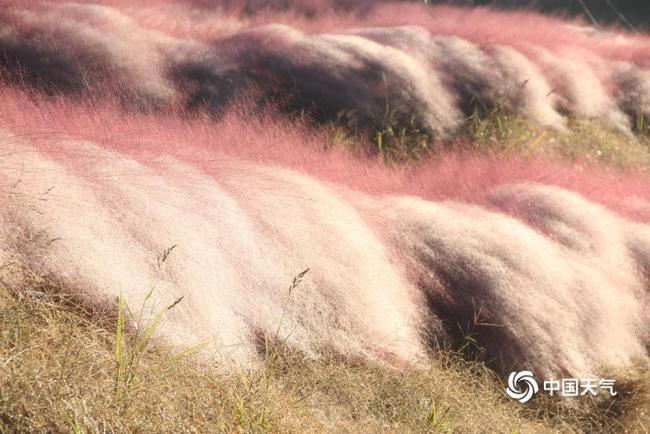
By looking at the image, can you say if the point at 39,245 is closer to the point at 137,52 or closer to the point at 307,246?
the point at 307,246

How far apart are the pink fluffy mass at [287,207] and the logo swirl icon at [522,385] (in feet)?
0.22

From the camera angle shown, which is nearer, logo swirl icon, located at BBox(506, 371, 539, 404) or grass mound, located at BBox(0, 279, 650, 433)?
grass mound, located at BBox(0, 279, 650, 433)

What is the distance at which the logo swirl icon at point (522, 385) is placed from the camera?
14.4 feet

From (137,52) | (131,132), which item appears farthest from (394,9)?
(131,132)

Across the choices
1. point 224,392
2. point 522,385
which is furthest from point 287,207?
point 522,385

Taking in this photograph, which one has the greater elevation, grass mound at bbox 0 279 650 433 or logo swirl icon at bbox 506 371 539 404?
grass mound at bbox 0 279 650 433

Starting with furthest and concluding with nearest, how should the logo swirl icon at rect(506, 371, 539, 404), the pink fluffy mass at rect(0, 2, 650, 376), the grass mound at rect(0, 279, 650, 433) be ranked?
the logo swirl icon at rect(506, 371, 539, 404) → the pink fluffy mass at rect(0, 2, 650, 376) → the grass mound at rect(0, 279, 650, 433)

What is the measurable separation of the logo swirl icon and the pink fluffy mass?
0.22 ft

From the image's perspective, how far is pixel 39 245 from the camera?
3.45m

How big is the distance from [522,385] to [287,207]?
160 cm

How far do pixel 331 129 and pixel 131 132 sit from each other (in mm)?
2279

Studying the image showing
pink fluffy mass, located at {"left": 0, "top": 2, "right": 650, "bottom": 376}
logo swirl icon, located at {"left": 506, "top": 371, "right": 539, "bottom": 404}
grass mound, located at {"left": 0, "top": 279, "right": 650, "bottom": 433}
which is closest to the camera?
grass mound, located at {"left": 0, "top": 279, "right": 650, "bottom": 433}

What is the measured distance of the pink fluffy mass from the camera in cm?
375

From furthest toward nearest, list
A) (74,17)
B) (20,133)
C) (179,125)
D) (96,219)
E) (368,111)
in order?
(368,111)
(74,17)
(179,125)
(20,133)
(96,219)
